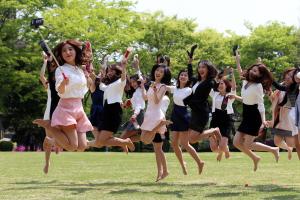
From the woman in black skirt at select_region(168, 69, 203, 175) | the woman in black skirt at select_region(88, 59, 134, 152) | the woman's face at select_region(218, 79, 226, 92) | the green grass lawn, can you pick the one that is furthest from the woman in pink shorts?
the woman's face at select_region(218, 79, 226, 92)

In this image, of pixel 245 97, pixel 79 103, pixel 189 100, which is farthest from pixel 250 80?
pixel 79 103

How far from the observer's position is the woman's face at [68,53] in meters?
8.43

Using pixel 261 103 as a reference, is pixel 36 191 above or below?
below

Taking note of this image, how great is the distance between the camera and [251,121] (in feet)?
32.8

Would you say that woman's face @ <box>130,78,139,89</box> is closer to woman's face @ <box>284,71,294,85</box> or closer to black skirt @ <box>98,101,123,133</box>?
black skirt @ <box>98,101,123,133</box>

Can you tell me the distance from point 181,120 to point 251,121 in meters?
1.39

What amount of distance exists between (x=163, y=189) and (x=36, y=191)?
6.44ft

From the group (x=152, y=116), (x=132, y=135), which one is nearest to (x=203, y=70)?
(x=152, y=116)

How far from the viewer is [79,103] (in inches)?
332

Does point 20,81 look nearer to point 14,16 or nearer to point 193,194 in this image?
point 14,16

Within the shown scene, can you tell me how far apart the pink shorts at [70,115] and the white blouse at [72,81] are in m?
0.10

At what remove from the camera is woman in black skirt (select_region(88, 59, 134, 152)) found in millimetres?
10414

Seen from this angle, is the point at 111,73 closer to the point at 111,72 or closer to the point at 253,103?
the point at 111,72

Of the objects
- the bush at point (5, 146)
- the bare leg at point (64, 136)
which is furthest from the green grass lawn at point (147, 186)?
the bush at point (5, 146)
